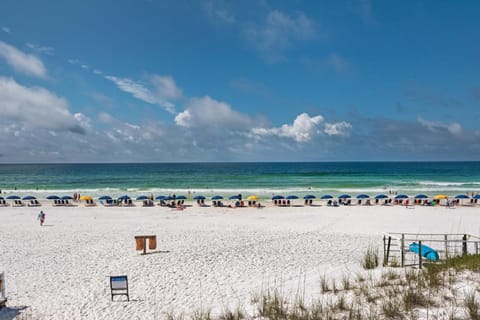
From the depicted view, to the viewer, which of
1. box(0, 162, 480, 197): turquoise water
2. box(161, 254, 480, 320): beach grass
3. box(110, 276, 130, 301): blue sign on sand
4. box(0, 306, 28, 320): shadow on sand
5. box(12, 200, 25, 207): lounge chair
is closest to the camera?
box(161, 254, 480, 320): beach grass

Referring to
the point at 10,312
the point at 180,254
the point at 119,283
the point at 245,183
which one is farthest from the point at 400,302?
the point at 245,183

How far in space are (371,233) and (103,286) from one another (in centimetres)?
1375

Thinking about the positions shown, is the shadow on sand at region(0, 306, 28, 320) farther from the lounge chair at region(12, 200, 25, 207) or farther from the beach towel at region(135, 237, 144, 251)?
the lounge chair at region(12, 200, 25, 207)

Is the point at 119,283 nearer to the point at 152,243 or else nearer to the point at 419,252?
the point at 152,243

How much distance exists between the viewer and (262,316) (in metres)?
5.27

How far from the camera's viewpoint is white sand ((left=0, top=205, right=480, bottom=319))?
830 centimetres

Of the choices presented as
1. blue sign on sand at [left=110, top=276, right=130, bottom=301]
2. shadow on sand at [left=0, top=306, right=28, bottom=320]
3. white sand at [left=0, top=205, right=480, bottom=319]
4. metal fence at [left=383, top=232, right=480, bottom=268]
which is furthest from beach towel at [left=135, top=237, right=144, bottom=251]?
metal fence at [left=383, top=232, right=480, bottom=268]

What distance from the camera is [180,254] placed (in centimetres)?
1264

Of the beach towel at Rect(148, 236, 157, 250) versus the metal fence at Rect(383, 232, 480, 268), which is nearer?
the metal fence at Rect(383, 232, 480, 268)

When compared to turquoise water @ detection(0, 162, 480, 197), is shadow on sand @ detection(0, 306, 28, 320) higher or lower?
lower

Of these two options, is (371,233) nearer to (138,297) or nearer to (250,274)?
(250,274)

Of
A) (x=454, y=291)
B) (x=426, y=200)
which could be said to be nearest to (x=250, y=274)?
(x=454, y=291)

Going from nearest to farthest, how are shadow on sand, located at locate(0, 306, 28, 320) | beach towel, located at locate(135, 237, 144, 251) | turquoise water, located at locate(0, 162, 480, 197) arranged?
→ shadow on sand, located at locate(0, 306, 28, 320) < beach towel, located at locate(135, 237, 144, 251) < turquoise water, located at locate(0, 162, 480, 197)

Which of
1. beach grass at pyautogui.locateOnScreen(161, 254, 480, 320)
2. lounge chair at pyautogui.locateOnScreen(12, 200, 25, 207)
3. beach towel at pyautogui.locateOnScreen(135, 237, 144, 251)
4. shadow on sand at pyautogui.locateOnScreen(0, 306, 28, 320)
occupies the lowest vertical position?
shadow on sand at pyautogui.locateOnScreen(0, 306, 28, 320)
